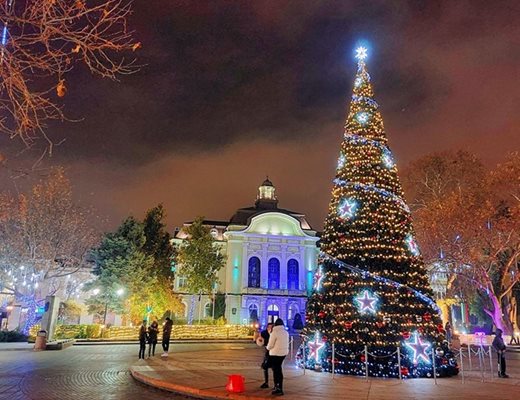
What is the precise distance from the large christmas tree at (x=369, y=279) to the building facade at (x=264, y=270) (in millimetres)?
35085

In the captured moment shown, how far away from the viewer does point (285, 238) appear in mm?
50219

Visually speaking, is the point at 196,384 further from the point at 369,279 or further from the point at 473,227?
the point at 473,227

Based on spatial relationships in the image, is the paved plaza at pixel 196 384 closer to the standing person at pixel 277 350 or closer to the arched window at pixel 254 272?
the standing person at pixel 277 350

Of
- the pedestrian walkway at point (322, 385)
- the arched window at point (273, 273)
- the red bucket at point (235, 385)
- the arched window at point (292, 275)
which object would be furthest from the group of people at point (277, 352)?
the arched window at point (292, 275)

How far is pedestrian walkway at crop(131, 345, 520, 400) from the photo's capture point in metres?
8.81

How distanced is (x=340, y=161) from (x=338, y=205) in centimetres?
167

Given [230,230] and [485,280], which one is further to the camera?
[230,230]

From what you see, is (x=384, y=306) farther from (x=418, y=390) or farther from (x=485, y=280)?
(x=485, y=280)

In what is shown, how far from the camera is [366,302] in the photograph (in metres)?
12.0

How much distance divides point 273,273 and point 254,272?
2294mm

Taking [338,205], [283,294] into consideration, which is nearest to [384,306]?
[338,205]

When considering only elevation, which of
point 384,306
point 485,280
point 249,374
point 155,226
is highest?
point 155,226

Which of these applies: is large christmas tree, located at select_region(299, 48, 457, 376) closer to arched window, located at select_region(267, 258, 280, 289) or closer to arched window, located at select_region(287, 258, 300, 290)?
arched window, located at select_region(267, 258, 280, 289)

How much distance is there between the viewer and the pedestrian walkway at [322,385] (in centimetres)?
881
